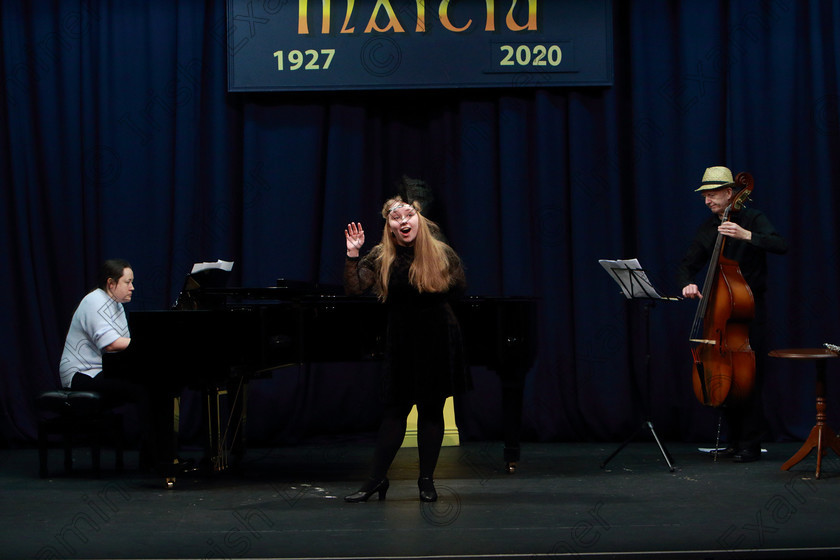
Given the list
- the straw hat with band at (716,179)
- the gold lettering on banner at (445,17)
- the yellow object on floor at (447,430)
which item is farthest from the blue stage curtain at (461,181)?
the straw hat with band at (716,179)

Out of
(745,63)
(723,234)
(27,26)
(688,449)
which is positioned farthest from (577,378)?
(27,26)

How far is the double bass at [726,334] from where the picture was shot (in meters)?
4.59

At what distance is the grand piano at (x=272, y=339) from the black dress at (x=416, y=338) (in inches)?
22.9

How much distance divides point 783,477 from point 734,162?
218 centimetres

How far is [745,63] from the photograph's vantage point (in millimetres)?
5941

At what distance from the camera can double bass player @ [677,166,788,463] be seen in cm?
495

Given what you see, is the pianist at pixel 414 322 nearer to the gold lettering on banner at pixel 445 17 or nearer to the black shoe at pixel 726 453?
the black shoe at pixel 726 453

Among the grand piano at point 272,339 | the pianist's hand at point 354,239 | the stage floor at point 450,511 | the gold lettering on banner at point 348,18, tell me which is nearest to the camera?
the stage floor at point 450,511

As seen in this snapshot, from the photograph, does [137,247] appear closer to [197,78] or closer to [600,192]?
[197,78]

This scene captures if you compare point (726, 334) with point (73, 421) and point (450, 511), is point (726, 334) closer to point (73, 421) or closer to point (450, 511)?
point (450, 511)

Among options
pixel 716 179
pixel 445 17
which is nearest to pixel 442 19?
pixel 445 17

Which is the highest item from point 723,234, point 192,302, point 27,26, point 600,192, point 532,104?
point 27,26

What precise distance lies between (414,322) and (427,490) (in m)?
0.72

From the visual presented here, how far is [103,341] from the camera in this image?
4.96 m
